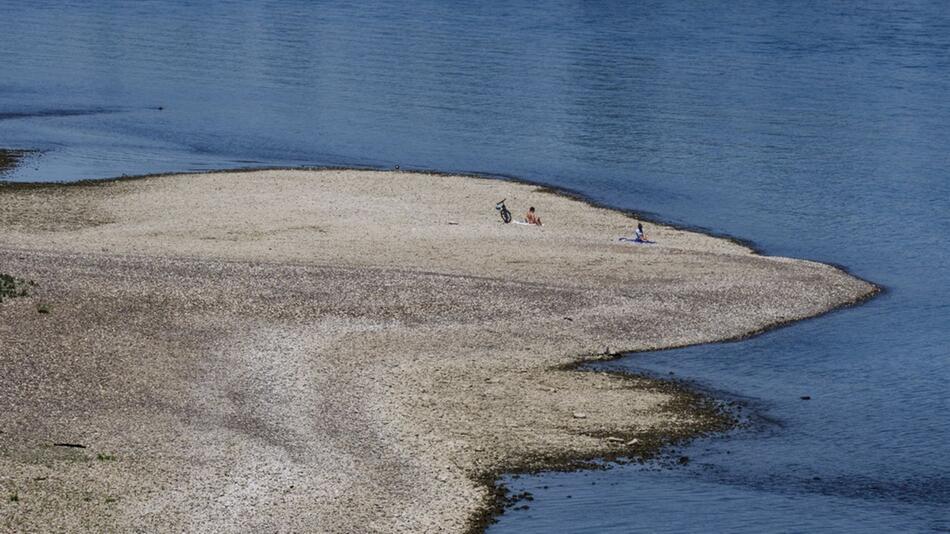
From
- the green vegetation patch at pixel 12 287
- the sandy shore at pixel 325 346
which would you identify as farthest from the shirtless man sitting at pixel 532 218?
the green vegetation patch at pixel 12 287

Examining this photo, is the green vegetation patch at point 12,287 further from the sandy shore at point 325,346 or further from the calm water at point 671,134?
the calm water at point 671,134

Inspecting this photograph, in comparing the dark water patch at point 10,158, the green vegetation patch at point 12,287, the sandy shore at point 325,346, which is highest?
the green vegetation patch at point 12,287

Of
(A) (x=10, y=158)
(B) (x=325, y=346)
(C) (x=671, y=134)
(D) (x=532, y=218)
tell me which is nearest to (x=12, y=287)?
(B) (x=325, y=346)

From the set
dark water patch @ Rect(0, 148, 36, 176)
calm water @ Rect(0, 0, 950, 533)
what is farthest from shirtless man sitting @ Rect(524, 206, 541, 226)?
dark water patch @ Rect(0, 148, 36, 176)

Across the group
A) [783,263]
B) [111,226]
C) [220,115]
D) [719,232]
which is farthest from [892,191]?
[220,115]

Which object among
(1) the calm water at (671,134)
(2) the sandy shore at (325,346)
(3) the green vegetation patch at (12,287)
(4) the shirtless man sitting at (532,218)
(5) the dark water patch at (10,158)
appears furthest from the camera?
(5) the dark water patch at (10,158)

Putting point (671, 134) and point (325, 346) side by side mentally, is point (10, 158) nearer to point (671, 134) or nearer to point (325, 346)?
point (325, 346)

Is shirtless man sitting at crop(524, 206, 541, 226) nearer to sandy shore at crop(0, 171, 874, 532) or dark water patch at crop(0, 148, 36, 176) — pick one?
sandy shore at crop(0, 171, 874, 532)

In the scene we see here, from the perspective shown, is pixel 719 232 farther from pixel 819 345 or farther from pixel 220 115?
pixel 220 115

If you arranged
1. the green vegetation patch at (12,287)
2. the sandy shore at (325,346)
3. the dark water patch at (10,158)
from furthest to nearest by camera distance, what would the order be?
1. the dark water patch at (10,158)
2. the green vegetation patch at (12,287)
3. the sandy shore at (325,346)
